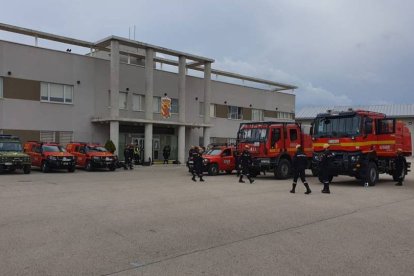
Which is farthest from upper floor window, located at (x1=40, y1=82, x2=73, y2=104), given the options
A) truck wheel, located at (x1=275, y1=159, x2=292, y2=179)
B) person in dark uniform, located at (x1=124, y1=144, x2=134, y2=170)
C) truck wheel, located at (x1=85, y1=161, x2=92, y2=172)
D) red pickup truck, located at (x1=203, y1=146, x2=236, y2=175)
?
truck wheel, located at (x1=275, y1=159, x2=292, y2=179)

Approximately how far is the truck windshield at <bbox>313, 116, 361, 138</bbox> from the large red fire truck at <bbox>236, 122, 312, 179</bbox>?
116 inches

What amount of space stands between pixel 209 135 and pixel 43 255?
113 ft

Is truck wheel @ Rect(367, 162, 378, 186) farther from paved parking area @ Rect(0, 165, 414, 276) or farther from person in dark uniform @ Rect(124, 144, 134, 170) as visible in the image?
person in dark uniform @ Rect(124, 144, 134, 170)

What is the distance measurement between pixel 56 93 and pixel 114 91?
4.00 meters

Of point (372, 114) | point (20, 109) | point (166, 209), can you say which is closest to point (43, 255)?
point (166, 209)

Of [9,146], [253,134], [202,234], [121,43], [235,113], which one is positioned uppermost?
[121,43]

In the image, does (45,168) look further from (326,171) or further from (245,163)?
(326,171)

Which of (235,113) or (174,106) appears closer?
(174,106)

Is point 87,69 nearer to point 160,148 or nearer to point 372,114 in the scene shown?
point 160,148

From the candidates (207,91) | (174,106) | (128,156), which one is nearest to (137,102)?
(174,106)

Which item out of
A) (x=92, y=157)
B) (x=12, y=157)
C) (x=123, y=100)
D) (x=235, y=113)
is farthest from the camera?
(x=235, y=113)

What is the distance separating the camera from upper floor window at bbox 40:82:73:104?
3078 centimetres

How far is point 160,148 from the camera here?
1547 inches

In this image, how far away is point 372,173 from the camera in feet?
62.7
